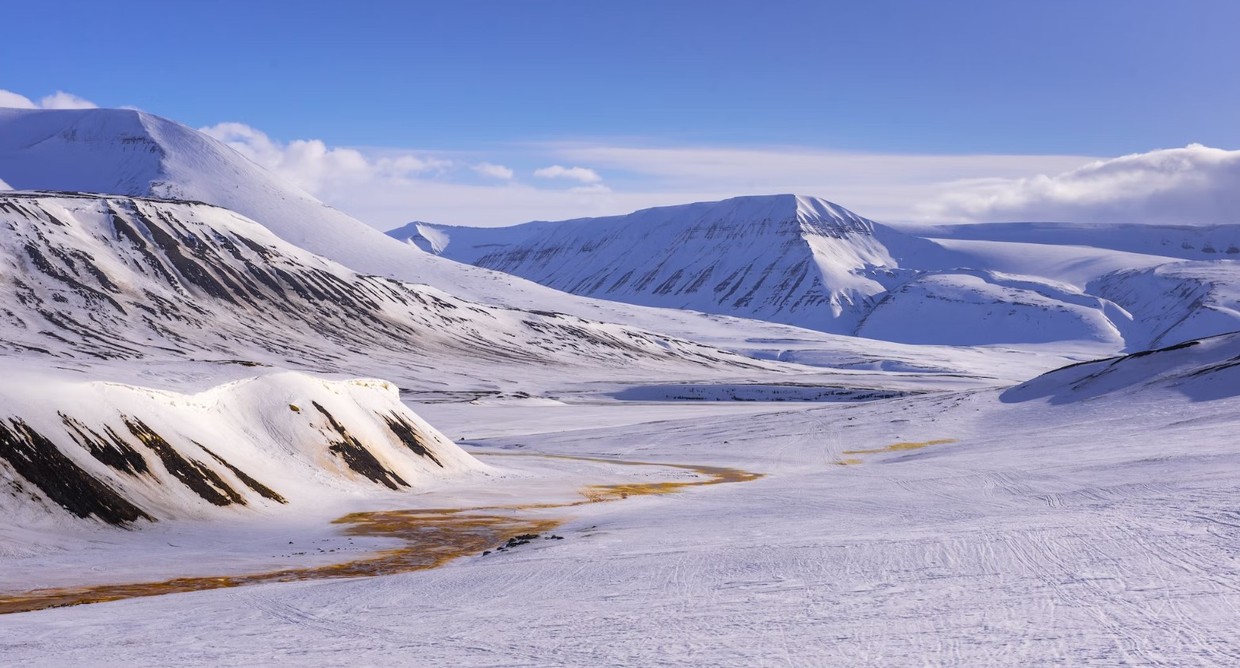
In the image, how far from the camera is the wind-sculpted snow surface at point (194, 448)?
2309 cm

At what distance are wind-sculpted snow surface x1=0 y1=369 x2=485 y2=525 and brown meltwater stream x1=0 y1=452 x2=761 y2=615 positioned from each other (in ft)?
11.8

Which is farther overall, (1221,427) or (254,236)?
(254,236)

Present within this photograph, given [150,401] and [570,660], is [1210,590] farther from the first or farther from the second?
[150,401]

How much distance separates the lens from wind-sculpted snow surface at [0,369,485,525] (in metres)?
23.1

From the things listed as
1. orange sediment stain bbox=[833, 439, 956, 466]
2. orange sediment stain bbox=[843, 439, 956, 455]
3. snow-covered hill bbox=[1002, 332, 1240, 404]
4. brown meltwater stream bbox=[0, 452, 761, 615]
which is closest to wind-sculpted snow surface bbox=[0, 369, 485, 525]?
brown meltwater stream bbox=[0, 452, 761, 615]

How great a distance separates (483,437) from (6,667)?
53.4 metres

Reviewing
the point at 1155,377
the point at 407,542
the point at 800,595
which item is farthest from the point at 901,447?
the point at 800,595

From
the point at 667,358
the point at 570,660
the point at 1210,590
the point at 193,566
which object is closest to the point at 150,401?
the point at 193,566

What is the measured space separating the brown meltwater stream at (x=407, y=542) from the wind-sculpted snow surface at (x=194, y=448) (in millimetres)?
3588

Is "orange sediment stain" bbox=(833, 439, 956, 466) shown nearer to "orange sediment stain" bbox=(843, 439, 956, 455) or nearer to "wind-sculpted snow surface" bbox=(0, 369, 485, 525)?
"orange sediment stain" bbox=(843, 439, 956, 455)

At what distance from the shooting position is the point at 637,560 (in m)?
17.4

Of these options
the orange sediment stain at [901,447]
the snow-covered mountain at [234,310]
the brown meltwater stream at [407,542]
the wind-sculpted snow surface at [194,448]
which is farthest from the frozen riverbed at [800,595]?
the snow-covered mountain at [234,310]

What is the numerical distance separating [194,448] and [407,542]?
298 inches

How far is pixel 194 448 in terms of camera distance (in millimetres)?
27844
